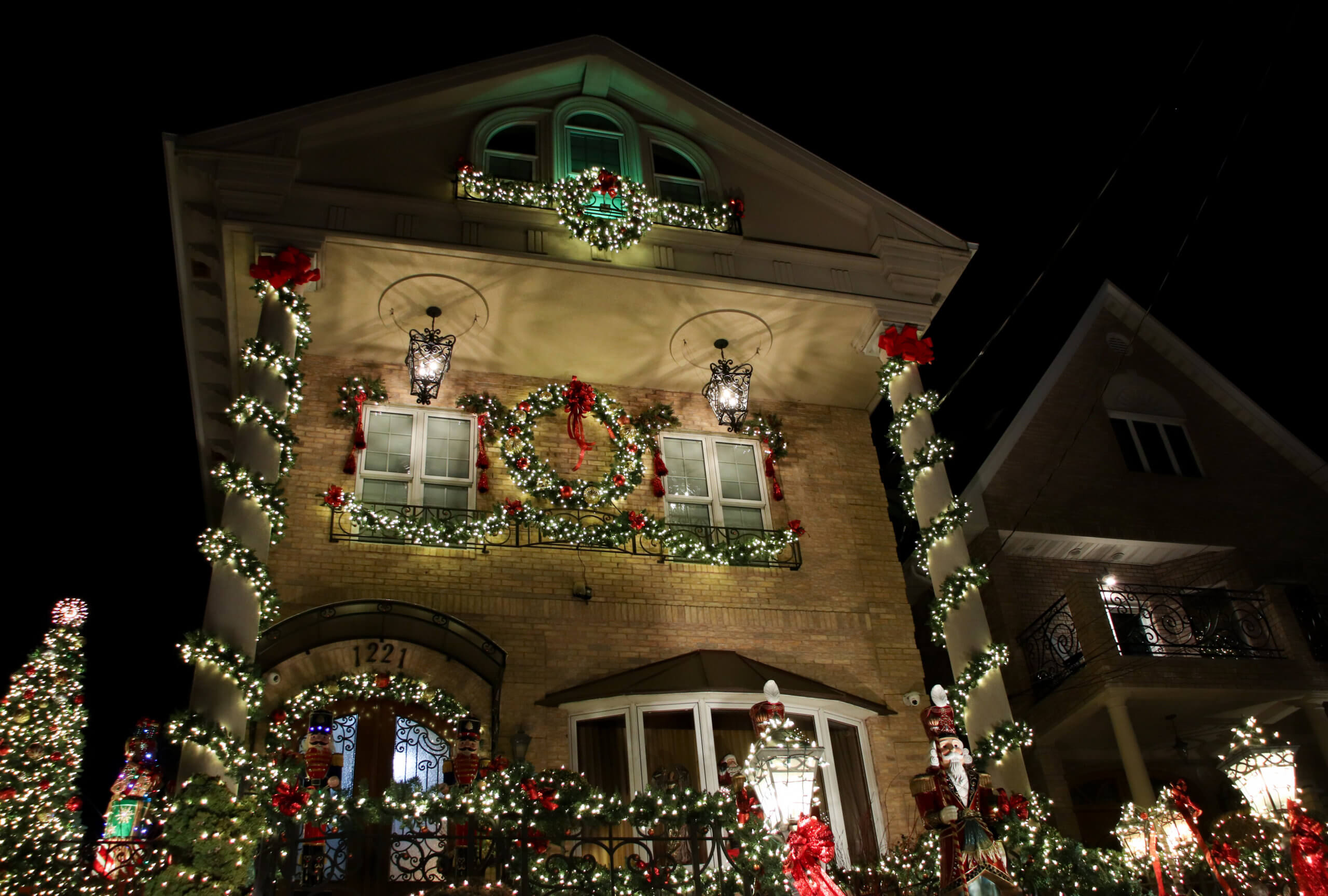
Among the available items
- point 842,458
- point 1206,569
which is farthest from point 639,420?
point 1206,569

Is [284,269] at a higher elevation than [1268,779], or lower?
higher

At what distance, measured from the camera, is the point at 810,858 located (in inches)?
279

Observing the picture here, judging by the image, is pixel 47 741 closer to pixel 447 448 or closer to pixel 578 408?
pixel 447 448

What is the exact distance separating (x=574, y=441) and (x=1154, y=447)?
1139 centimetres

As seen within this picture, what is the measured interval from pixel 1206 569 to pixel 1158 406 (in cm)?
347

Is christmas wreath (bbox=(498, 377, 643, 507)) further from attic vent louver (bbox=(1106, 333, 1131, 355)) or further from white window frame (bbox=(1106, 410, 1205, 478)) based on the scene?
attic vent louver (bbox=(1106, 333, 1131, 355))

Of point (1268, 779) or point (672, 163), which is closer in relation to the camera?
point (1268, 779)

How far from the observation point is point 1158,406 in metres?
19.5

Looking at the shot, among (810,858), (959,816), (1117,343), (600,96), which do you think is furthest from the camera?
(1117,343)

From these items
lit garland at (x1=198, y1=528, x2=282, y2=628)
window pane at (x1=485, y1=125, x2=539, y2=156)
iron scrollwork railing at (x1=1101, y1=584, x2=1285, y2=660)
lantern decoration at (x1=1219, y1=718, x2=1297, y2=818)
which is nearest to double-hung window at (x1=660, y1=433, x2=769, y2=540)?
window pane at (x1=485, y1=125, x2=539, y2=156)

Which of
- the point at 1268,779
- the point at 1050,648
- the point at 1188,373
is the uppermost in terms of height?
the point at 1188,373

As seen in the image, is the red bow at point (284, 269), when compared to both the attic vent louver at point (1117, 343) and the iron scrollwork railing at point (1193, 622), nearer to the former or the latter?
the iron scrollwork railing at point (1193, 622)

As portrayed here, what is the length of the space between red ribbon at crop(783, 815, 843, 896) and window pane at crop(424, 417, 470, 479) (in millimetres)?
7739

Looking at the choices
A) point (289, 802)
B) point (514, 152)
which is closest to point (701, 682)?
point (289, 802)
